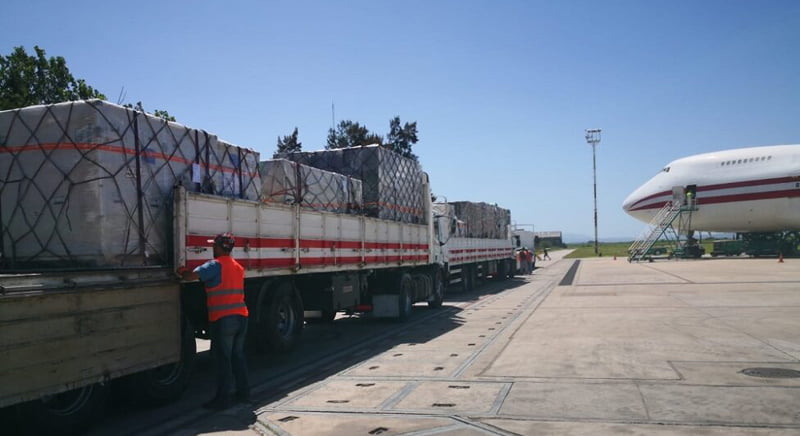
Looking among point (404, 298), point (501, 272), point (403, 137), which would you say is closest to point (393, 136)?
point (403, 137)

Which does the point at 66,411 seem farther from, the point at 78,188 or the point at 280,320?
the point at 280,320

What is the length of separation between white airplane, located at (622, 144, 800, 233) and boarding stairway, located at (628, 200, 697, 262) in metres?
0.49

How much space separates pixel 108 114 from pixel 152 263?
170 cm

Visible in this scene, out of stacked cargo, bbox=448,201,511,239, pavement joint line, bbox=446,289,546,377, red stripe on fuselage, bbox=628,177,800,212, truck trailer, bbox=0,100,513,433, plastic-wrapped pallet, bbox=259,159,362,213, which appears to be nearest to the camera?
truck trailer, bbox=0,100,513,433

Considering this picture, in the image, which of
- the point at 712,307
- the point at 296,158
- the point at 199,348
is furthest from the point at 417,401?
the point at 712,307

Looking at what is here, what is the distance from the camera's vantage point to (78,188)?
21.4 feet

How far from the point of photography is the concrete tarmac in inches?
231

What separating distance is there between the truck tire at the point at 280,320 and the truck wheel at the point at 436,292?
7.59 metres

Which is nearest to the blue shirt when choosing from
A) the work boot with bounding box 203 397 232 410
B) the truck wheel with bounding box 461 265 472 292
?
the work boot with bounding box 203 397 232 410

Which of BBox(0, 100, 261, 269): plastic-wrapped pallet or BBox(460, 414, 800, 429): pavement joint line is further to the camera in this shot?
BBox(0, 100, 261, 269): plastic-wrapped pallet

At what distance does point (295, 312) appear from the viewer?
33.2 ft

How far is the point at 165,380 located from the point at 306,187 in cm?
461

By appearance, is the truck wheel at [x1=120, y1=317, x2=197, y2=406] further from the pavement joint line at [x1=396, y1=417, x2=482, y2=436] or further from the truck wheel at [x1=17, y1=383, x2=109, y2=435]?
the pavement joint line at [x1=396, y1=417, x2=482, y2=436]

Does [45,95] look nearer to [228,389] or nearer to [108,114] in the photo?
[108,114]
